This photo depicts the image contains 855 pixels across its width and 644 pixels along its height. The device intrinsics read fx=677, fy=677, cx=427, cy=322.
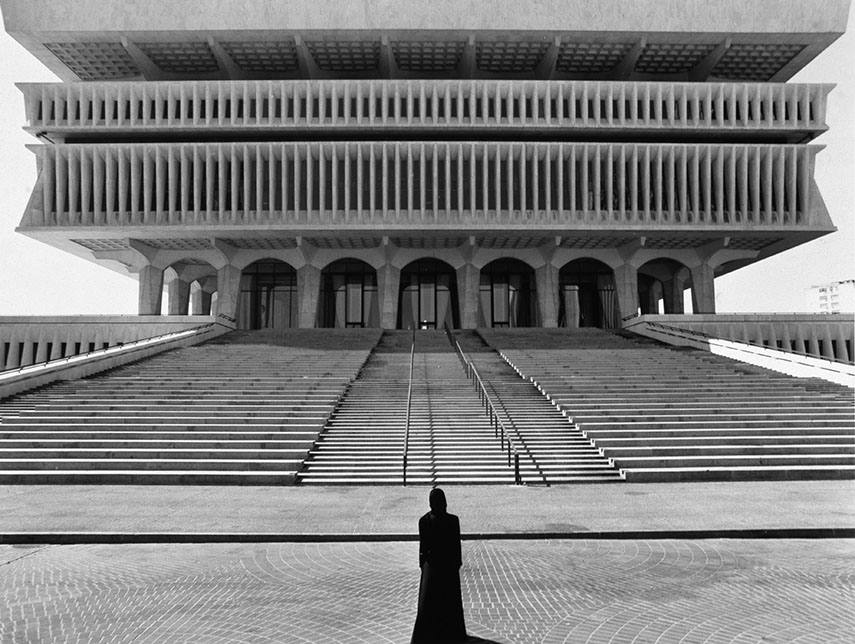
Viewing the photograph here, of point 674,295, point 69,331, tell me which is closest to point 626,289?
point 674,295

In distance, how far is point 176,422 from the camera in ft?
53.9

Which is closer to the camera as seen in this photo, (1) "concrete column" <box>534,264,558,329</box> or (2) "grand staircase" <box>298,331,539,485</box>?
(2) "grand staircase" <box>298,331,539,485</box>

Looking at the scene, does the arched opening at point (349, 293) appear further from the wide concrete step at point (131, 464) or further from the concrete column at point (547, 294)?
the wide concrete step at point (131, 464)

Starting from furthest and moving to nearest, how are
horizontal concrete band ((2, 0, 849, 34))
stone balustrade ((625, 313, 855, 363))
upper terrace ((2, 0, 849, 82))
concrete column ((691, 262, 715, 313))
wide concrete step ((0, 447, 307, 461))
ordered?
1. concrete column ((691, 262, 715, 313))
2. upper terrace ((2, 0, 849, 82))
3. horizontal concrete band ((2, 0, 849, 34))
4. stone balustrade ((625, 313, 855, 363))
5. wide concrete step ((0, 447, 307, 461))

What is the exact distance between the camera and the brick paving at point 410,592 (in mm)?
5414

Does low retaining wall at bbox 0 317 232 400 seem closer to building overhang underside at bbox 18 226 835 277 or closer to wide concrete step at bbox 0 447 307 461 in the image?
wide concrete step at bbox 0 447 307 461

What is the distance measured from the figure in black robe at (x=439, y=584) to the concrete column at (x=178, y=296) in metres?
46.9

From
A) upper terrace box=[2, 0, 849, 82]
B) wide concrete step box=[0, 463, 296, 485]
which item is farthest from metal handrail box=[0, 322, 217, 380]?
upper terrace box=[2, 0, 849, 82]

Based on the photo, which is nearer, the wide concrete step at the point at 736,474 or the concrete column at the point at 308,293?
the wide concrete step at the point at 736,474

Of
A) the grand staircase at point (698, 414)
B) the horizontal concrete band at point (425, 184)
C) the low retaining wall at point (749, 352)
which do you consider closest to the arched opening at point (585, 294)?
the horizontal concrete band at point (425, 184)

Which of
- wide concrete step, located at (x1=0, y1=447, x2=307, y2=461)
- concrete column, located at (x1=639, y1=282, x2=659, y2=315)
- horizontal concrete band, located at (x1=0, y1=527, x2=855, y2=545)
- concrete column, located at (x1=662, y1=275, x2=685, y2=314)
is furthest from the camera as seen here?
concrete column, located at (x1=639, y1=282, x2=659, y2=315)

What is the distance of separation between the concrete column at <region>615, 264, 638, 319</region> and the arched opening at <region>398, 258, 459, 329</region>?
435 inches

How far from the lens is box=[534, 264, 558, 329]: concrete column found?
41750 mm

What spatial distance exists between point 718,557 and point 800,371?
1757 cm
